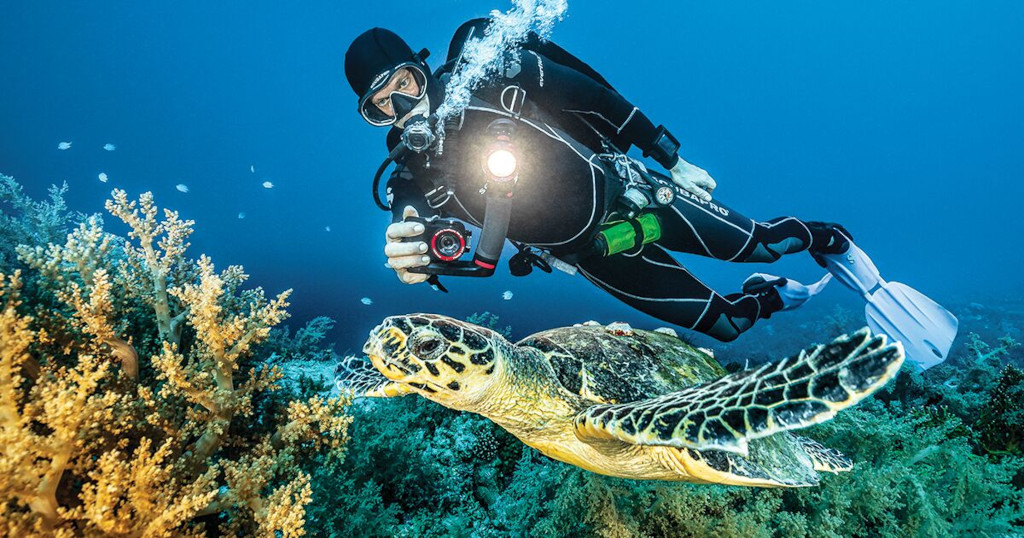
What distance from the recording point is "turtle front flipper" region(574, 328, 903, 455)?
0.84 metres

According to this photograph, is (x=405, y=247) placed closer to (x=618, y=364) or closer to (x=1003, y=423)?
(x=618, y=364)

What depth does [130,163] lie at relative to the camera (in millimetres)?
36156

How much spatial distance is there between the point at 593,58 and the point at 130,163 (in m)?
48.7

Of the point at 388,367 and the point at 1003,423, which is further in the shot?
the point at 1003,423

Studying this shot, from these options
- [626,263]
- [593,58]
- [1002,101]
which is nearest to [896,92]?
[1002,101]

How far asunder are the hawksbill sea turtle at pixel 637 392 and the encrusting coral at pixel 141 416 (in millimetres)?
517

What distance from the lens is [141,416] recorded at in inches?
66.3

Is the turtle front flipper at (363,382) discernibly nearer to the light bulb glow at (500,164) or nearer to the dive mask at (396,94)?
the light bulb glow at (500,164)

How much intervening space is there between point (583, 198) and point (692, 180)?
105 centimetres

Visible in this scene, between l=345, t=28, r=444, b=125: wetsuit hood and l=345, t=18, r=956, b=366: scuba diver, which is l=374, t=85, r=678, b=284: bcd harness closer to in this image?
l=345, t=18, r=956, b=366: scuba diver

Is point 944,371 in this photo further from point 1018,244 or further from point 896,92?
point 896,92

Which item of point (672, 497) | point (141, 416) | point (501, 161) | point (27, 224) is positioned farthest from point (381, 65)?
point (27, 224)

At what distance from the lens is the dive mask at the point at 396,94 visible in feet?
7.55

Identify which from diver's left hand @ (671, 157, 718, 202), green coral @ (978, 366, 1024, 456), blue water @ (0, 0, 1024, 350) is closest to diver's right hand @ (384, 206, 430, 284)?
diver's left hand @ (671, 157, 718, 202)
